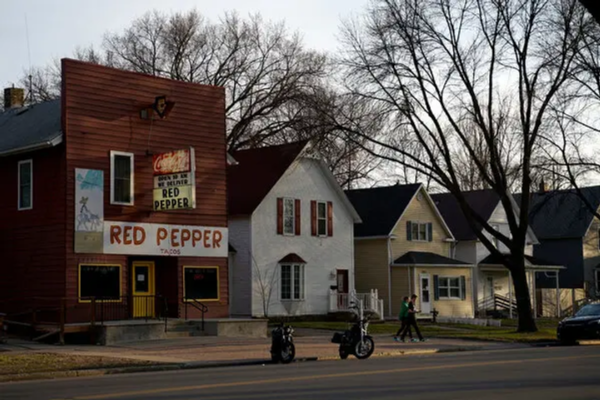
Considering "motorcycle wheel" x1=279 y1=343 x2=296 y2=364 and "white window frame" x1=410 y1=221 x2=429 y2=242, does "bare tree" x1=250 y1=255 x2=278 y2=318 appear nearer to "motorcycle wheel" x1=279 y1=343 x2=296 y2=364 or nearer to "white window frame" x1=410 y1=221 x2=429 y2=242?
"white window frame" x1=410 y1=221 x2=429 y2=242

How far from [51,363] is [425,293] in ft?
111

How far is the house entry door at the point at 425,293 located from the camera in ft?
176

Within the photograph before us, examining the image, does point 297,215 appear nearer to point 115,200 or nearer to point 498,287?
point 115,200

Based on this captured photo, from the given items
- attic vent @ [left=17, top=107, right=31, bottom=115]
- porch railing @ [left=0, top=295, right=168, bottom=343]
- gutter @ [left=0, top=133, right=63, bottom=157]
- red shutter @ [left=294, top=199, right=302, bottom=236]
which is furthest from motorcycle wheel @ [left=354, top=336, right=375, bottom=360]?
red shutter @ [left=294, top=199, right=302, bottom=236]

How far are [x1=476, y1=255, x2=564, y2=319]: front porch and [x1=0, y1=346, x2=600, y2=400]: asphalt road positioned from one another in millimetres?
35984

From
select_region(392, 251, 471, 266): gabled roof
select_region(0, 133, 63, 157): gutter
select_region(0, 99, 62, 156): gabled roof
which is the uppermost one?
select_region(0, 99, 62, 156): gabled roof

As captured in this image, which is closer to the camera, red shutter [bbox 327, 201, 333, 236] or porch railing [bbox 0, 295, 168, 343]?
porch railing [bbox 0, 295, 168, 343]

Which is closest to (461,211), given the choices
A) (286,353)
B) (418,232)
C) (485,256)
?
(485,256)

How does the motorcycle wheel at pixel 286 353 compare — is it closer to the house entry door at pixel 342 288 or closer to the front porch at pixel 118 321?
the front porch at pixel 118 321

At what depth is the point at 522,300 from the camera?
4053 cm

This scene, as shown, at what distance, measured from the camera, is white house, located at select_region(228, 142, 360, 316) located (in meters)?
45.2

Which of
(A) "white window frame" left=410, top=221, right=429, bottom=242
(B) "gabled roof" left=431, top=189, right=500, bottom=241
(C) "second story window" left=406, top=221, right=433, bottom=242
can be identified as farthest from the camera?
(B) "gabled roof" left=431, top=189, right=500, bottom=241

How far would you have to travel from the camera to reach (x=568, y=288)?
68.2 metres

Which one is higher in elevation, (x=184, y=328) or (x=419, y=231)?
(x=419, y=231)
